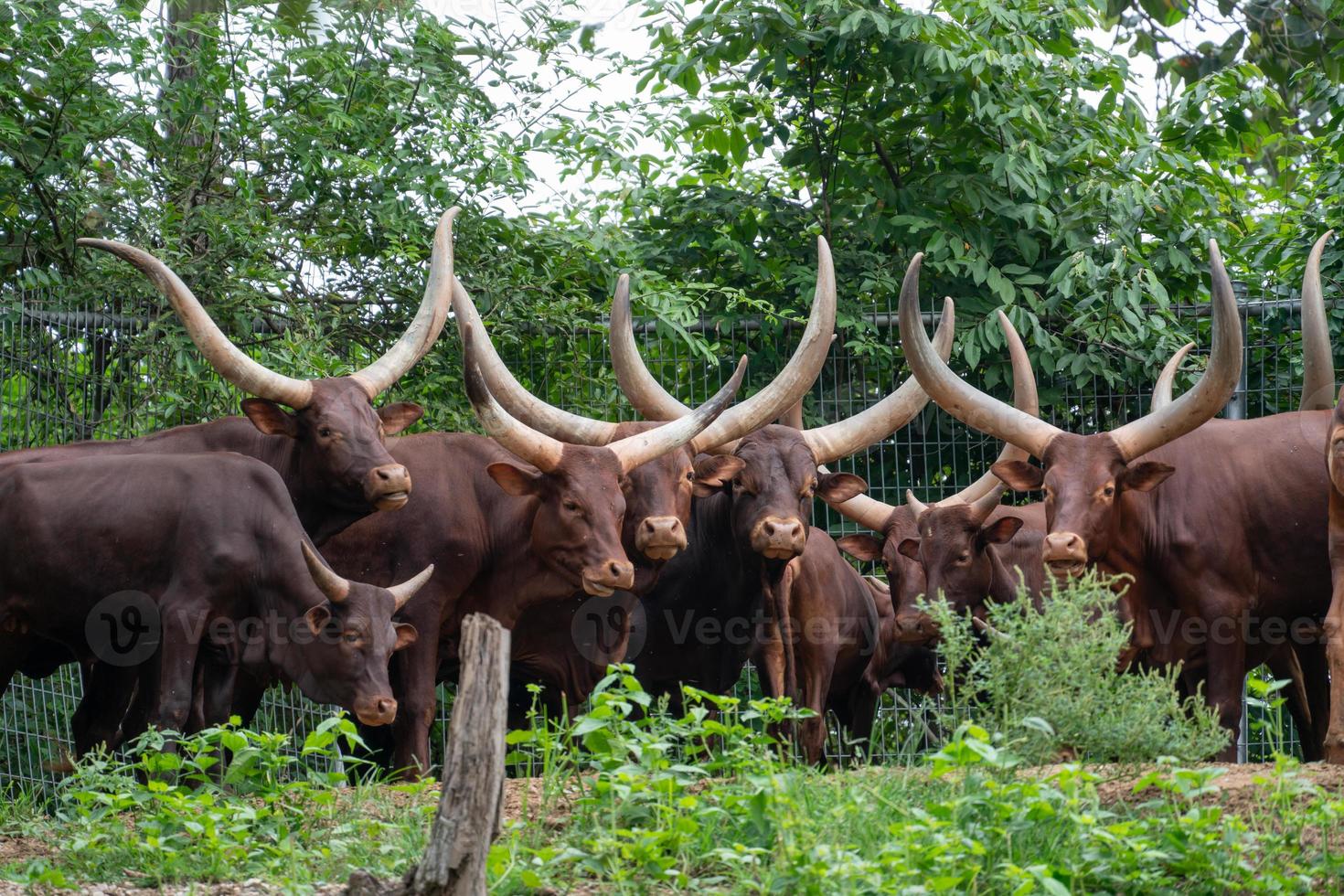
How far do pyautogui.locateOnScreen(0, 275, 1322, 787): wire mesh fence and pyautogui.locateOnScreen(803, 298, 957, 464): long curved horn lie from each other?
3.02 ft

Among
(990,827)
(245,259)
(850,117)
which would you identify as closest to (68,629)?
(245,259)

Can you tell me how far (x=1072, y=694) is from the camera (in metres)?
4.29

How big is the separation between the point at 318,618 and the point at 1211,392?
379 centimetres

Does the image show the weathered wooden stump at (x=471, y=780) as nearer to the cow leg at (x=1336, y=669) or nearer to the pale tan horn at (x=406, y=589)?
the pale tan horn at (x=406, y=589)

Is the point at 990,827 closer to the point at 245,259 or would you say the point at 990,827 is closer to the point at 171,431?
the point at 171,431

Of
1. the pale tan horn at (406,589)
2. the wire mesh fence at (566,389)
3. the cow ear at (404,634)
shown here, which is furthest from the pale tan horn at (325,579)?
the wire mesh fence at (566,389)

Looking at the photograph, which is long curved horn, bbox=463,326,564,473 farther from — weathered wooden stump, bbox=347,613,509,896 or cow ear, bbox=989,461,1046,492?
weathered wooden stump, bbox=347,613,509,896

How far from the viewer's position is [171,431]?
7102mm

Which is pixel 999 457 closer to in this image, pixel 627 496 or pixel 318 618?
pixel 627 496

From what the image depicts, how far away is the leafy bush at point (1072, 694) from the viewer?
4215 mm

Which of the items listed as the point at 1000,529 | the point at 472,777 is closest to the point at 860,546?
the point at 1000,529

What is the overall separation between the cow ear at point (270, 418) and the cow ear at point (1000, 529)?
10.1 feet

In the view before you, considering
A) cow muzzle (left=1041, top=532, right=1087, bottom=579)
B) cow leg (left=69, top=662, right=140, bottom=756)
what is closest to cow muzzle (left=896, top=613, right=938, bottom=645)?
cow muzzle (left=1041, top=532, right=1087, bottom=579)

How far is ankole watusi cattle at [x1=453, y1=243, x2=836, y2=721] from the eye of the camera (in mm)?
6906
